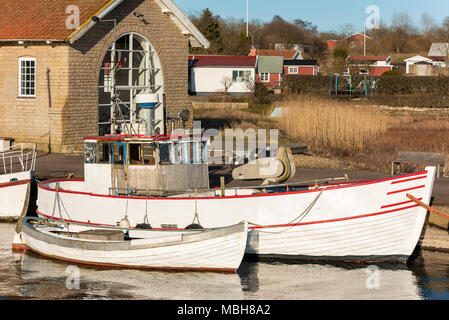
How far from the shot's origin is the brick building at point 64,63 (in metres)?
28.3

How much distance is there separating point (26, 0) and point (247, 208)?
1818 centimetres

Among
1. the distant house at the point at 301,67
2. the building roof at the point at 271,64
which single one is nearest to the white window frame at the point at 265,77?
the building roof at the point at 271,64

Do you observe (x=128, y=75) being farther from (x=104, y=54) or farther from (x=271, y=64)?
(x=271, y=64)

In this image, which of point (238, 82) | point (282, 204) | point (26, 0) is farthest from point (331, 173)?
point (238, 82)

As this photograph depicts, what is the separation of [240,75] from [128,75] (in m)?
38.4

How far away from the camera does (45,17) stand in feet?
96.5

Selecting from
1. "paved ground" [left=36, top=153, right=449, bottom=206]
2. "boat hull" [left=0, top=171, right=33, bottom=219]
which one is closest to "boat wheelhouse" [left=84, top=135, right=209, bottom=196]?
"paved ground" [left=36, top=153, right=449, bottom=206]

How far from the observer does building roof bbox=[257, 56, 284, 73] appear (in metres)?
79.2

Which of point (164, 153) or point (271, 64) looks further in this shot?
point (271, 64)

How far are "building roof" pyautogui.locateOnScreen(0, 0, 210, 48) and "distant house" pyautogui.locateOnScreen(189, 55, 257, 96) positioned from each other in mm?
38574

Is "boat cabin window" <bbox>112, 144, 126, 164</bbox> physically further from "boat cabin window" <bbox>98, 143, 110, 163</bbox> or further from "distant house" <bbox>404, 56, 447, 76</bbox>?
"distant house" <bbox>404, 56, 447, 76</bbox>

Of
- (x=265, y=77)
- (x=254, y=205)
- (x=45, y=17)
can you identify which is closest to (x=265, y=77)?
(x=265, y=77)

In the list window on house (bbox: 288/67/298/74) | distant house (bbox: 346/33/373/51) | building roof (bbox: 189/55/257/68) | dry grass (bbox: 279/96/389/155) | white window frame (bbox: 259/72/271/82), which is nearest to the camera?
dry grass (bbox: 279/96/389/155)

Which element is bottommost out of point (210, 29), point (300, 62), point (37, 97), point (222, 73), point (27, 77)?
point (37, 97)
